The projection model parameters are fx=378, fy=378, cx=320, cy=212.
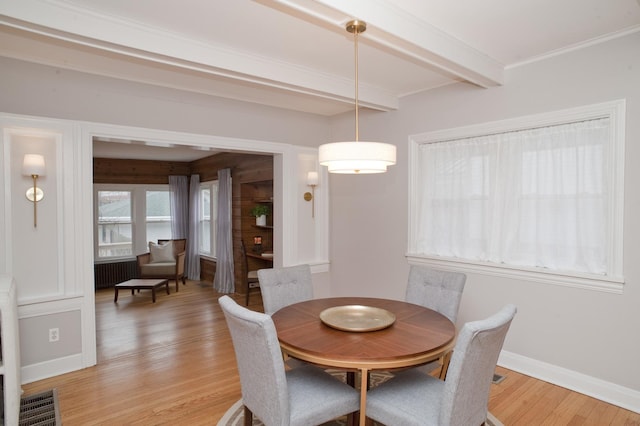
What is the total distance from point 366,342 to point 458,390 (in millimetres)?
522

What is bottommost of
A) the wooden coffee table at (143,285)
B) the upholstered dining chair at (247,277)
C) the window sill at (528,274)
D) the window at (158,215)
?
the wooden coffee table at (143,285)

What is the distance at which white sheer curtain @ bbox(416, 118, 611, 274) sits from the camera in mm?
→ 2838

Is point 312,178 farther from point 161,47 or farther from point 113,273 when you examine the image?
point 113,273

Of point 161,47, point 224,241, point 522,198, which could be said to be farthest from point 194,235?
point 522,198

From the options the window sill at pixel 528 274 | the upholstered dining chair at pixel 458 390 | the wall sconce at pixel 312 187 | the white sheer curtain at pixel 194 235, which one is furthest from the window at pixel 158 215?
the upholstered dining chair at pixel 458 390

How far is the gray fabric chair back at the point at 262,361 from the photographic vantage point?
175cm

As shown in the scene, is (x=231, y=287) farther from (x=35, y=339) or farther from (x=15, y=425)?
(x=15, y=425)

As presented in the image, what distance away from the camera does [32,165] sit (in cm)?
300

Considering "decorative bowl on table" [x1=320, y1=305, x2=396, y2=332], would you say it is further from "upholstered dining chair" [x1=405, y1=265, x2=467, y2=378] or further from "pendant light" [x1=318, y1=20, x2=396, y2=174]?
"pendant light" [x1=318, y1=20, x2=396, y2=174]

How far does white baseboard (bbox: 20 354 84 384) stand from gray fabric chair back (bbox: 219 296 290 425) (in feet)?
7.40

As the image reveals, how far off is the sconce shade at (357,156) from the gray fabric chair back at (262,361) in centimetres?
92

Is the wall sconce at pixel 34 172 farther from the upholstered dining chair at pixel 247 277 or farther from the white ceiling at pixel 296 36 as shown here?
the upholstered dining chair at pixel 247 277

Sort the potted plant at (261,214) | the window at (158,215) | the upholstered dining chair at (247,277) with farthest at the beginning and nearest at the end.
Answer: the window at (158,215)
the potted plant at (261,214)
the upholstered dining chair at (247,277)

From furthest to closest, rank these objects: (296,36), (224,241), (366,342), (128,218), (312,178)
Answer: (128,218)
(224,241)
(312,178)
(296,36)
(366,342)
